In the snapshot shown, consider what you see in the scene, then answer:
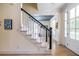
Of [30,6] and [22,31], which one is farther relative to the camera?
[30,6]

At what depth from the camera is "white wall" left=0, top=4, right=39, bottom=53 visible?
579cm

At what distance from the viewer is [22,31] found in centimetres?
577

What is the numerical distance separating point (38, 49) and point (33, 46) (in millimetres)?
230

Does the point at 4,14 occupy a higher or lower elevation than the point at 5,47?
higher

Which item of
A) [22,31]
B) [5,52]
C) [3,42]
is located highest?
[22,31]

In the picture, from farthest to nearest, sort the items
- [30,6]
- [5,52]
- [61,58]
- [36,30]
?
1. [30,6]
2. [36,30]
3. [5,52]
4. [61,58]

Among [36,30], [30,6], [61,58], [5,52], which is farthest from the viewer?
[30,6]

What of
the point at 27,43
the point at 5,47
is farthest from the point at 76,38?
the point at 5,47

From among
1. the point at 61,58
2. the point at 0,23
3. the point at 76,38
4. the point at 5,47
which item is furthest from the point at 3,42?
the point at 61,58

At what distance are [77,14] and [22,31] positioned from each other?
7.51ft

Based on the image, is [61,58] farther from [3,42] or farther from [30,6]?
[30,6]

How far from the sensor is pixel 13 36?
228 inches

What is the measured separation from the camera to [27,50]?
579 cm

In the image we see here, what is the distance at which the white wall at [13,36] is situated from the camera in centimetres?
579
